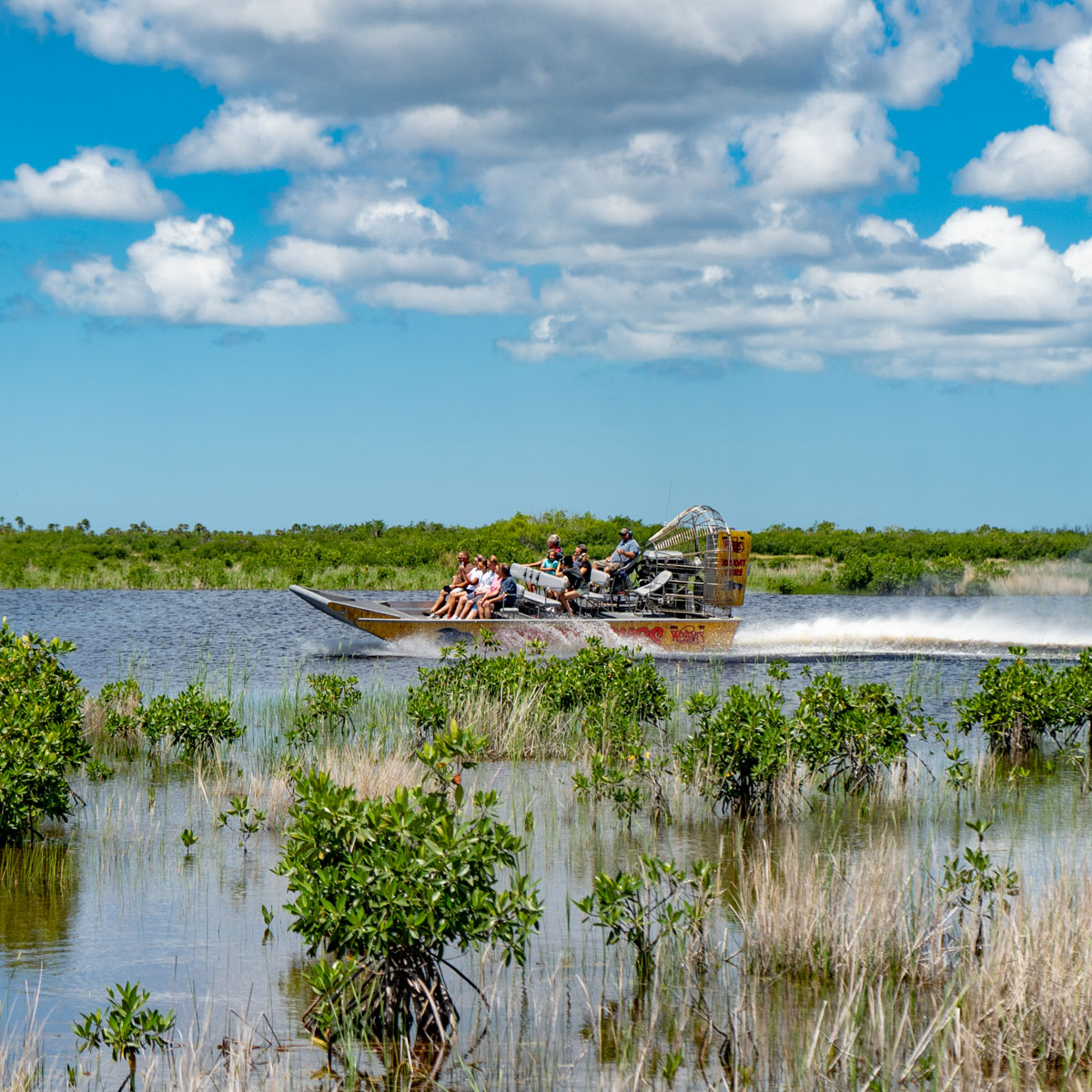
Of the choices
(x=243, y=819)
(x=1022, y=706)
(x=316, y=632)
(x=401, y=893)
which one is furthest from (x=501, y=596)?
(x=401, y=893)

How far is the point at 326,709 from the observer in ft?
45.1

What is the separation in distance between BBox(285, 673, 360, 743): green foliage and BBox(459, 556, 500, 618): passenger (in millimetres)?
7548

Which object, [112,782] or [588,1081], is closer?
[588,1081]

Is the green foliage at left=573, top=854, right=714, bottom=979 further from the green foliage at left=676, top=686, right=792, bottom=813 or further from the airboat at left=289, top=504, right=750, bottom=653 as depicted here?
the airboat at left=289, top=504, right=750, bottom=653

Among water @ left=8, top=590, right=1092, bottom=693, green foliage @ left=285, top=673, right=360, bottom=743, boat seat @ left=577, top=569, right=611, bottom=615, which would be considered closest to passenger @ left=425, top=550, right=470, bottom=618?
water @ left=8, top=590, right=1092, bottom=693

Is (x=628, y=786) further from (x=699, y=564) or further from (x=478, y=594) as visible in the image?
(x=699, y=564)

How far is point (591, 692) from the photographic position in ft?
45.1

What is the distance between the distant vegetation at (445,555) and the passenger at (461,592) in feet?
79.9

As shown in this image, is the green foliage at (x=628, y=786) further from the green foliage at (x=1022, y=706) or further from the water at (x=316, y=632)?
the water at (x=316, y=632)

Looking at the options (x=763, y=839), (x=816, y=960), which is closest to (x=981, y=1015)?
(x=816, y=960)

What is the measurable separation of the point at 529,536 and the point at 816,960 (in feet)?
168

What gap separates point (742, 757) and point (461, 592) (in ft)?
42.3

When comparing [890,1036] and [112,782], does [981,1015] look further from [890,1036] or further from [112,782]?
[112,782]

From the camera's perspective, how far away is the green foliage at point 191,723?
12.4m
